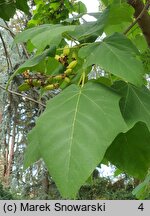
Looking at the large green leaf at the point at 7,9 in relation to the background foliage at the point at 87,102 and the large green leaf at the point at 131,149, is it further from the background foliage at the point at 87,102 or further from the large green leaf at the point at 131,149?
the large green leaf at the point at 131,149

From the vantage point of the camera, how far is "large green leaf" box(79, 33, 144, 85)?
755 mm

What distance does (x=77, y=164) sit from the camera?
61 cm

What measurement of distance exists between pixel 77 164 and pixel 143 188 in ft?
3.44

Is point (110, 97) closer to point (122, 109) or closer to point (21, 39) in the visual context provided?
point (122, 109)

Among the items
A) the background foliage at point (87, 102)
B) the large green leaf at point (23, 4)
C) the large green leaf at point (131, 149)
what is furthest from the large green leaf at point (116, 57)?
the large green leaf at point (23, 4)

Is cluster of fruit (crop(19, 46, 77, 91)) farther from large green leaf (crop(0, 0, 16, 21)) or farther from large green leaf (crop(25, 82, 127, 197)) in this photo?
large green leaf (crop(0, 0, 16, 21))

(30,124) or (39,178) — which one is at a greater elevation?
(30,124)

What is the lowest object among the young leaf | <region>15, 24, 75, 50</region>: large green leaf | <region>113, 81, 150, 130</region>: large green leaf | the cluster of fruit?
<region>113, 81, 150, 130</region>: large green leaf

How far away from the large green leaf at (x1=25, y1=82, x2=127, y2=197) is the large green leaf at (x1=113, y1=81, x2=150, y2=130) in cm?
6

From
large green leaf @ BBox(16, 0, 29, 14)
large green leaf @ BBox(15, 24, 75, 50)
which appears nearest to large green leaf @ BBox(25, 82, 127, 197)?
large green leaf @ BBox(15, 24, 75, 50)

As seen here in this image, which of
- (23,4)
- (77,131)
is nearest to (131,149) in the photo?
(77,131)

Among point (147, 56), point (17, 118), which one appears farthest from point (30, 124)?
point (147, 56)

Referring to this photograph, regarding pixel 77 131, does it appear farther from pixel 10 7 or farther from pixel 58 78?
pixel 10 7

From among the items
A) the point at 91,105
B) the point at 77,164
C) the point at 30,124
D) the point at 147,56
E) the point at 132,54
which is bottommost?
the point at 77,164
